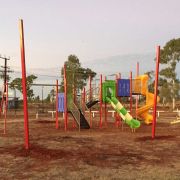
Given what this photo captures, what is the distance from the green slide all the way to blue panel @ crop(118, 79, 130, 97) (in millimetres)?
918

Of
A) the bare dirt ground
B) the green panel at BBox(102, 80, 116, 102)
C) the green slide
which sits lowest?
the bare dirt ground

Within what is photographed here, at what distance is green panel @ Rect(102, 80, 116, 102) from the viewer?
23.5m

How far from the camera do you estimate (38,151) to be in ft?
40.7

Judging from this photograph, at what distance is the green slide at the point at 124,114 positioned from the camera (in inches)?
820

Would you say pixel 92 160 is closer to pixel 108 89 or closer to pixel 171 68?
pixel 108 89

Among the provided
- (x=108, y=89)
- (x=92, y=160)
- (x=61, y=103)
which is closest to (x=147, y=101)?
(x=108, y=89)

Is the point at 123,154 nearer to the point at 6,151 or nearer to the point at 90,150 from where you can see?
the point at 90,150

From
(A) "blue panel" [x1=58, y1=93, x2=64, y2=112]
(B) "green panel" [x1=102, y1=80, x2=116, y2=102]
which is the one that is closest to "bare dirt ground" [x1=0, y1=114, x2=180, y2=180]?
(A) "blue panel" [x1=58, y1=93, x2=64, y2=112]

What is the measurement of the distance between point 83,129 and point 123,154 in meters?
10.7

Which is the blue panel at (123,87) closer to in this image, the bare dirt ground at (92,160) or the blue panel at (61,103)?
the blue panel at (61,103)

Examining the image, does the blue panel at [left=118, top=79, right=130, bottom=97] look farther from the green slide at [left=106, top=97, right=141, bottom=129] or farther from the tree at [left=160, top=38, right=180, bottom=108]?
the tree at [left=160, top=38, right=180, bottom=108]

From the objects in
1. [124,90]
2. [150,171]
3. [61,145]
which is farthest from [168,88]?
[150,171]

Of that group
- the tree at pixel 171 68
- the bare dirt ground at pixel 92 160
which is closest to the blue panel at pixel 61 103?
the bare dirt ground at pixel 92 160

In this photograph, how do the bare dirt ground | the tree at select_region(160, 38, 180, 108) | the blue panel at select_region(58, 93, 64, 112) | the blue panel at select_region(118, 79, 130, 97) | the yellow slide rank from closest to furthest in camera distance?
1. the bare dirt ground
2. the blue panel at select_region(58, 93, 64, 112)
3. the blue panel at select_region(118, 79, 130, 97)
4. the yellow slide
5. the tree at select_region(160, 38, 180, 108)
